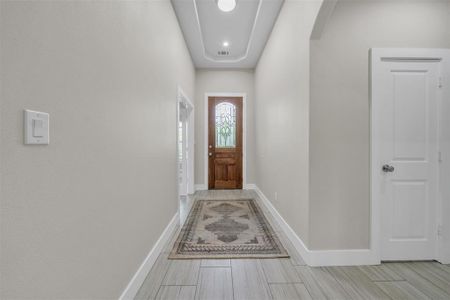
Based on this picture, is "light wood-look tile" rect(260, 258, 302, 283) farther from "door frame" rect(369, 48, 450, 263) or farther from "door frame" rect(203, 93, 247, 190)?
"door frame" rect(203, 93, 247, 190)

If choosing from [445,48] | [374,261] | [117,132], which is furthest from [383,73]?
[117,132]

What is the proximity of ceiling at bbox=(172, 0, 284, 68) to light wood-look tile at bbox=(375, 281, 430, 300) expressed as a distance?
131 inches

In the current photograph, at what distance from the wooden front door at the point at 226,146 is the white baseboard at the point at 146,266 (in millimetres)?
2855

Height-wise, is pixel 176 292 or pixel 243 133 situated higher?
pixel 243 133

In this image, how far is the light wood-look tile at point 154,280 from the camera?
1845 mm

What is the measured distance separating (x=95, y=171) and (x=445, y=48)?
320 centimetres

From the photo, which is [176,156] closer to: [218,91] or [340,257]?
[340,257]

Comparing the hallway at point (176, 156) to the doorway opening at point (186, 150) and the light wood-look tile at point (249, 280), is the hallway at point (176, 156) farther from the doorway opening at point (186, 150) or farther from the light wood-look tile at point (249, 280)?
the doorway opening at point (186, 150)

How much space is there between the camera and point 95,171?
131cm

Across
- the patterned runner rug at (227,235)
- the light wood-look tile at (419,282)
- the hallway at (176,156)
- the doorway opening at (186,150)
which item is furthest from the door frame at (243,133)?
the light wood-look tile at (419,282)

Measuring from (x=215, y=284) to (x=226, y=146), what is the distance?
411 centimetres

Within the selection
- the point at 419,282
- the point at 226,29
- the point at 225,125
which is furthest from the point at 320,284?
the point at 225,125

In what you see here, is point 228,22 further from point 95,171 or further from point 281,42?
point 95,171

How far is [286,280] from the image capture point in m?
2.05
